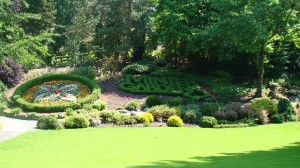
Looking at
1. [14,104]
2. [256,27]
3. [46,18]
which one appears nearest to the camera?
[256,27]

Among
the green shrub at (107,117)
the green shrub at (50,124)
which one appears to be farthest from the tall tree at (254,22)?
the green shrub at (50,124)

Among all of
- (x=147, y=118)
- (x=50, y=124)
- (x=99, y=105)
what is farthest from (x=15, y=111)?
(x=147, y=118)

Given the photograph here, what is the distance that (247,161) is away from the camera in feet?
34.7

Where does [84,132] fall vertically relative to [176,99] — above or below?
below

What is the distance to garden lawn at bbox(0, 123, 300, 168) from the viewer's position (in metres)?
10.6

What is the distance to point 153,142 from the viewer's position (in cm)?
1500

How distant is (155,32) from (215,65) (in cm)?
579

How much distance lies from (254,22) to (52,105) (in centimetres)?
1308

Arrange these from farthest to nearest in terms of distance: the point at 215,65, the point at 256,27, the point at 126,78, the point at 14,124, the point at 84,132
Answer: the point at 215,65
the point at 126,78
the point at 256,27
the point at 14,124
the point at 84,132

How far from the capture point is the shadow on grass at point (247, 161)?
32.4 feet

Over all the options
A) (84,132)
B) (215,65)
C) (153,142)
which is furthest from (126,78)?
(153,142)

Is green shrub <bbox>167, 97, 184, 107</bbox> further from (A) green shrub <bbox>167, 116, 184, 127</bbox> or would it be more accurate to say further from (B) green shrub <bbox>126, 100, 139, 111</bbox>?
(A) green shrub <bbox>167, 116, 184, 127</bbox>

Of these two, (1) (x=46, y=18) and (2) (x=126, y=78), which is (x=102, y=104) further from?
(1) (x=46, y=18)

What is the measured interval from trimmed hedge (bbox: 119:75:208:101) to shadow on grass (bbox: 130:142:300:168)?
13823 millimetres
